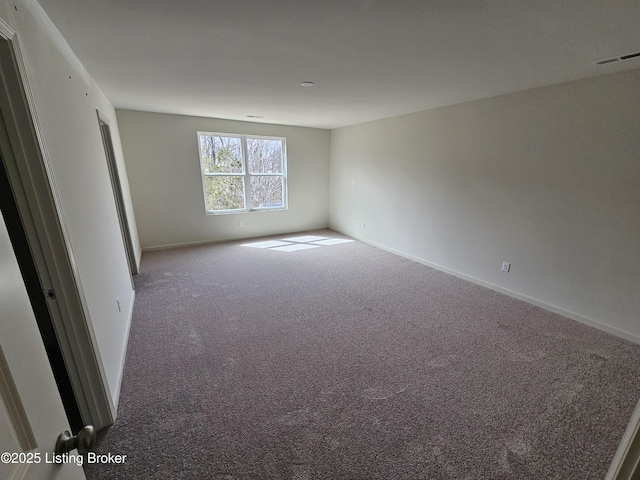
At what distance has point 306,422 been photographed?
1.63m

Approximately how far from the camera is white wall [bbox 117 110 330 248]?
14.5 feet

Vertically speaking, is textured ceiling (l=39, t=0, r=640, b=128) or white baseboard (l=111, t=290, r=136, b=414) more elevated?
textured ceiling (l=39, t=0, r=640, b=128)

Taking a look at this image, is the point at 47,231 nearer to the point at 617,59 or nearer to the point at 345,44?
the point at 345,44

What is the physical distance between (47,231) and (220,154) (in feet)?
13.7

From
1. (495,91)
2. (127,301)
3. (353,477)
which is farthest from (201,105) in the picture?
(353,477)

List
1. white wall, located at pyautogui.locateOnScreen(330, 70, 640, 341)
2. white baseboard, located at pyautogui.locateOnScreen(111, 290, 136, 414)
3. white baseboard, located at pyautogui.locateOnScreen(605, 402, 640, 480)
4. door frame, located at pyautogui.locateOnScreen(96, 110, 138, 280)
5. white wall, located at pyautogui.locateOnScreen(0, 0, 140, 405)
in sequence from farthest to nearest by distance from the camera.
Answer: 1. door frame, located at pyautogui.locateOnScreen(96, 110, 138, 280)
2. white wall, located at pyautogui.locateOnScreen(330, 70, 640, 341)
3. white baseboard, located at pyautogui.locateOnScreen(111, 290, 136, 414)
4. white wall, located at pyautogui.locateOnScreen(0, 0, 140, 405)
5. white baseboard, located at pyautogui.locateOnScreen(605, 402, 640, 480)

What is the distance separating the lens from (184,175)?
4.79m

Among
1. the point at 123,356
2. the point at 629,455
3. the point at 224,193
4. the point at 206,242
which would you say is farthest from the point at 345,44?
the point at 206,242

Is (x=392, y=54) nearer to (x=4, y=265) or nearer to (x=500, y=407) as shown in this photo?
(x=4, y=265)

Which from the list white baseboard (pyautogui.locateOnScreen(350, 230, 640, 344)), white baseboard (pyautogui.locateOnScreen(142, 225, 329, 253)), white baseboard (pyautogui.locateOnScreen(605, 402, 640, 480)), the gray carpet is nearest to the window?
white baseboard (pyautogui.locateOnScreen(142, 225, 329, 253))

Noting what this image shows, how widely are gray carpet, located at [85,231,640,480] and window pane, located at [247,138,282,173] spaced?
9.88 ft

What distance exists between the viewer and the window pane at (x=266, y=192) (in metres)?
5.59

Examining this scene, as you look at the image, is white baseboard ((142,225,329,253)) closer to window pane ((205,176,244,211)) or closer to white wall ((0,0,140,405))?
window pane ((205,176,244,211))

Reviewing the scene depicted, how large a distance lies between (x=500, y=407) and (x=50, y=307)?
262 cm
